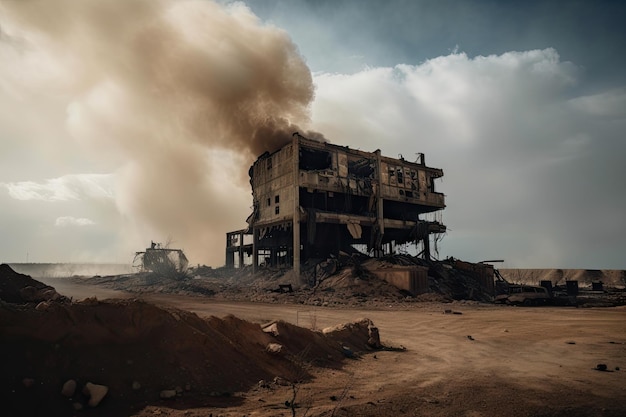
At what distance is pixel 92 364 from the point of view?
4.73 m

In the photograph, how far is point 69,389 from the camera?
4.25 metres

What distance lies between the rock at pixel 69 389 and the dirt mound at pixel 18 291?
147 inches

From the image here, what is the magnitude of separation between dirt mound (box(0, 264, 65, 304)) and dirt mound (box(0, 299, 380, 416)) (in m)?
2.90

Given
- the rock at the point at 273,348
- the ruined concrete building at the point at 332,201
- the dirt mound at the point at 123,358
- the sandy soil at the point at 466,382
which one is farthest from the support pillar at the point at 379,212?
the dirt mound at the point at 123,358

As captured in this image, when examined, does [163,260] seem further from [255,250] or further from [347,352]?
[347,352]

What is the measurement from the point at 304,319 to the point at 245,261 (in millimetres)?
35022

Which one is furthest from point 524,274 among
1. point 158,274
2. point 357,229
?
point 158,274

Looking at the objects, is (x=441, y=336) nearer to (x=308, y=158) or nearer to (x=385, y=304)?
(x=385, y=304)

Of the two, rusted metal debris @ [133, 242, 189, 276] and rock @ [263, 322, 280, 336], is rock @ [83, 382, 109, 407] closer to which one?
rock @ [263, 322, 280, 336]

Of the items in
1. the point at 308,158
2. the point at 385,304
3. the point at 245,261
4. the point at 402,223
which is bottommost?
the point at 385,304

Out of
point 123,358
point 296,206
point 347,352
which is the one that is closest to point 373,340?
point 347,352

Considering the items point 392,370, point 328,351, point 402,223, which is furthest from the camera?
point 402,223

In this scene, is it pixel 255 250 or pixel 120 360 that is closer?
pixel 120 360

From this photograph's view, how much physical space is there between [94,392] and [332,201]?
32.9m
